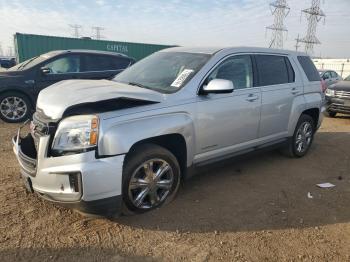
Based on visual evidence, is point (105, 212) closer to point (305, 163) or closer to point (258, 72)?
point (258, 72)

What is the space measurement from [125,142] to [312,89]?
3.98 metres

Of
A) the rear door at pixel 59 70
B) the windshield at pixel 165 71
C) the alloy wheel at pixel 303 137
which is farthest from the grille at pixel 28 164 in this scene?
the rear door at pixel 59 70

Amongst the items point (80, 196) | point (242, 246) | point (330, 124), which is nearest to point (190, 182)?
point (242, 246)

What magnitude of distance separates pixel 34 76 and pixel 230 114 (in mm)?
5763

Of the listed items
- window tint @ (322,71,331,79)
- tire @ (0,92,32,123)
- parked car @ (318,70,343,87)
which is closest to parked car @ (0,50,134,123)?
tire @ (0,92,32,123)

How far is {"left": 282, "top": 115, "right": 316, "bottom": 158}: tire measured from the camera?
5.76 metres

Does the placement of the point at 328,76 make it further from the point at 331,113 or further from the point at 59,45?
the point at 59,45

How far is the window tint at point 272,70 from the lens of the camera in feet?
16.0

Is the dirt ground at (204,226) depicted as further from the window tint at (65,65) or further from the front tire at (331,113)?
the front tire at (331,113)

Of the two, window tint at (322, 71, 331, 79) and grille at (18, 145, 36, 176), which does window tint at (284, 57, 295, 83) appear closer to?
grille at (18, 145, 36, 176)

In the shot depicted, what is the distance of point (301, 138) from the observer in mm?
5961

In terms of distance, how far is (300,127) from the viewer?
5.82 meters

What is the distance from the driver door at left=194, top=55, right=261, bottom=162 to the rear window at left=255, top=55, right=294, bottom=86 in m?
0.24

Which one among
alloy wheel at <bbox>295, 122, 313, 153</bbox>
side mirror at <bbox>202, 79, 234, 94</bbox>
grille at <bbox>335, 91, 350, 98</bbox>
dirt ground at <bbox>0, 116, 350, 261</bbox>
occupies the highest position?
side mirror at <bbox>202, 79, 234, 94</bbox>
